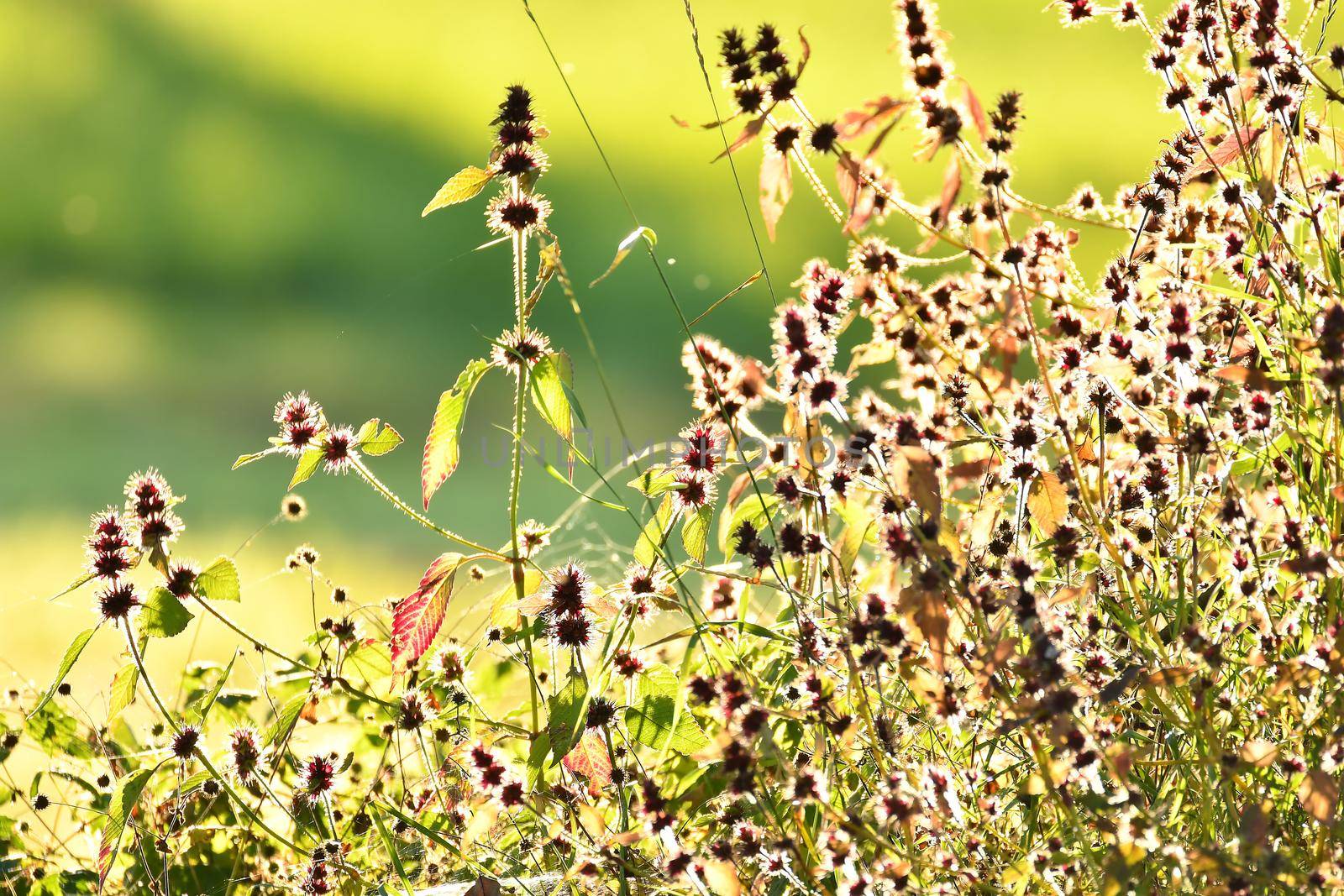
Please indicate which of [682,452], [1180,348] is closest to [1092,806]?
[1180,348]

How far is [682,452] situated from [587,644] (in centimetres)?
27

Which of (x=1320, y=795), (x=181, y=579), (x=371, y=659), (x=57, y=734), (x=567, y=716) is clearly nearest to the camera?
(x=1320, y=795)

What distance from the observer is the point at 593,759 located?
138 cm

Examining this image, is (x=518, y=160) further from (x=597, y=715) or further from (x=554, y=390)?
(x=597, y=715)

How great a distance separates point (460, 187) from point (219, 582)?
1.80 feet

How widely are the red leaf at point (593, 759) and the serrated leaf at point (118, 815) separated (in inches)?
19.5

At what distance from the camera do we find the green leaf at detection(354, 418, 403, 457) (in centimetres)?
147

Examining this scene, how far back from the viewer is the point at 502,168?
4.71 feet

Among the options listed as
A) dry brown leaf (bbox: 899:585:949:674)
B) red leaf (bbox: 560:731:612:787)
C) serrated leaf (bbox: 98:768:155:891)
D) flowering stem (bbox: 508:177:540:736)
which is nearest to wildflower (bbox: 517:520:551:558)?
flowering stem (bbox: 508:177:540:736)

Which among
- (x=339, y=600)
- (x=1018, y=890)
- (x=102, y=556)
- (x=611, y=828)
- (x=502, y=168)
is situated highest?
(x=502, y=168)

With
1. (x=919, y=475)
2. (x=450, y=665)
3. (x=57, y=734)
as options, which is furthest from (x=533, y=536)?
(x=57, y=734)

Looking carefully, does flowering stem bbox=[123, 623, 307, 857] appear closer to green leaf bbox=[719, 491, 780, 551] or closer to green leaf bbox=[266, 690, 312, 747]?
green leaf bbox=[266, 690, 312, 747]

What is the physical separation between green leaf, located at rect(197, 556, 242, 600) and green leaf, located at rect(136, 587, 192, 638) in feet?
0.10

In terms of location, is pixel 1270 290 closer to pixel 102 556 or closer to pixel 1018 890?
pixel 1018 890
